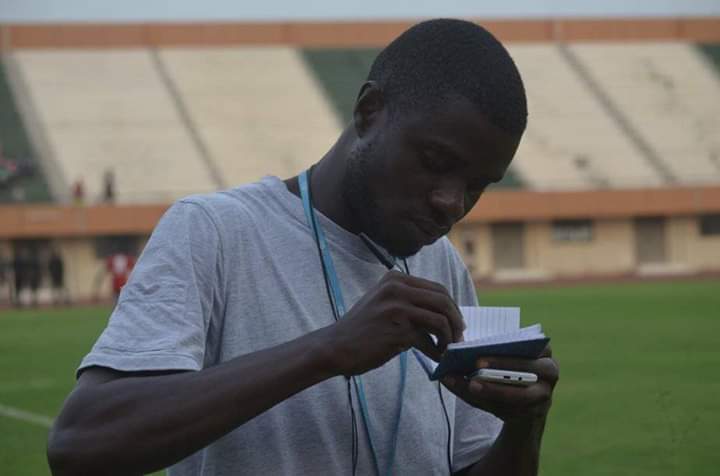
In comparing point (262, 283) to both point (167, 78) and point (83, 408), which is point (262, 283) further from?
point (167, 78)

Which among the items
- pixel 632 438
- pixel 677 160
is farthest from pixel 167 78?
pixel 632 438

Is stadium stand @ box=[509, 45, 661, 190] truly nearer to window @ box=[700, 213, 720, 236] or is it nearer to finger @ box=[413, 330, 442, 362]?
window @ box=[700, 213, 720, 236]

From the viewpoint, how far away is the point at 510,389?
2629mm

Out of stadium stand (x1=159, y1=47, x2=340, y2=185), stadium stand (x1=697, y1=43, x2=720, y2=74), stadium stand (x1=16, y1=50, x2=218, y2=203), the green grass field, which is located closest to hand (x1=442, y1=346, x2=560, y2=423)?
the green grass field

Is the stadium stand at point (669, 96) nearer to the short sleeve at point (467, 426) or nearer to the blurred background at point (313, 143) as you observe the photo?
the blurred background at point (313, 143)

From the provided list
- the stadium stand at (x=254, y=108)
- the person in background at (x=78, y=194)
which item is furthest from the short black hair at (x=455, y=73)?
the stadium stand at (x=254, y=108)

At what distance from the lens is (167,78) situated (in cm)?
5281

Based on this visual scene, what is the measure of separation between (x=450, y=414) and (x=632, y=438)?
25.7 ft

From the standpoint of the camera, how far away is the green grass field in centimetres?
975

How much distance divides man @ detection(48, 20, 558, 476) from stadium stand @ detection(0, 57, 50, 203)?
42.5m

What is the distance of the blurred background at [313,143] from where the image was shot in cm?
4294

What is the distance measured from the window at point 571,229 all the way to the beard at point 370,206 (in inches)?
1792

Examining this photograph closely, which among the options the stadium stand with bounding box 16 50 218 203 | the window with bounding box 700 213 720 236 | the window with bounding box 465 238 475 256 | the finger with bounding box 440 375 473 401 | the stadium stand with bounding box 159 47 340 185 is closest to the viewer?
the finger with bounding box 440 375 473 401

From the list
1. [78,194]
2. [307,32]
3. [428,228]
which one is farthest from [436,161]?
[307,32]
